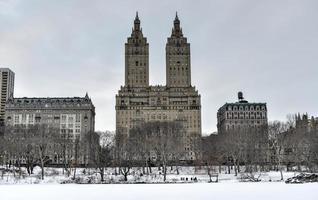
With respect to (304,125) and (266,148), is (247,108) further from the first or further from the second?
(266,148)

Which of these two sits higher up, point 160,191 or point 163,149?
point 163,149

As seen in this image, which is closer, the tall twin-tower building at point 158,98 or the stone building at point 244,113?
the tall twin-tower building at point 158,98

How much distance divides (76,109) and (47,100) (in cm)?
1401

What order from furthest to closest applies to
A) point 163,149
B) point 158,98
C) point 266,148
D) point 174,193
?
point 158,98 < point 266,148 < point 163,149 < point 174,193

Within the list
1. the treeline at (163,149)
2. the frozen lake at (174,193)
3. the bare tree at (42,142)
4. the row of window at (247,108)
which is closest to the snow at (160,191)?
the frozen lake at (174,193)

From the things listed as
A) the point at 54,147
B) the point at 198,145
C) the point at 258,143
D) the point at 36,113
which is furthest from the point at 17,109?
the point at 258,143

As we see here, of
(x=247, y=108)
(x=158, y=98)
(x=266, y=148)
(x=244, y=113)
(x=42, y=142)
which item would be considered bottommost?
(x=266, y=148)

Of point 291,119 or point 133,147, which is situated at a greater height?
point 291,119

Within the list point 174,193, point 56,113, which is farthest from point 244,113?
point 174,193

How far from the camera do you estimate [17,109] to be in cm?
18538

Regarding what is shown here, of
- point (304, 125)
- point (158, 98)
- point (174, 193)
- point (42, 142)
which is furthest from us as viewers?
point (158, 98)

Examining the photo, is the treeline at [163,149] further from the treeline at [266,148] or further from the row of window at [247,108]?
the row of window at [247,108]

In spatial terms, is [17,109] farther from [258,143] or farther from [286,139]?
[286,139]

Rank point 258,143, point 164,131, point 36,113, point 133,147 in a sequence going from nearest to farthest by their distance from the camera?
1. point 133,147
2. point 258,143
3. point 164,131
4. point 36,113
